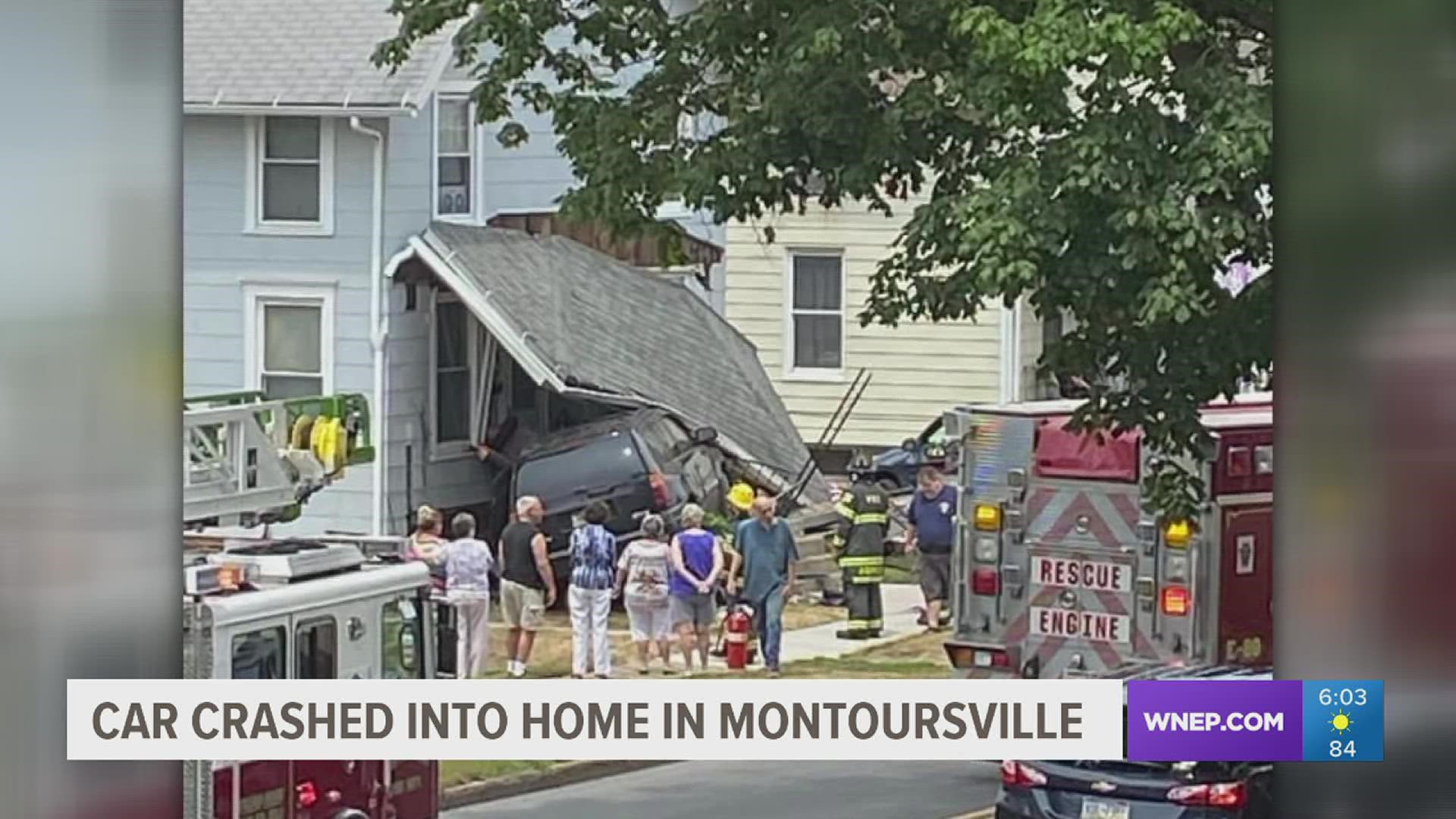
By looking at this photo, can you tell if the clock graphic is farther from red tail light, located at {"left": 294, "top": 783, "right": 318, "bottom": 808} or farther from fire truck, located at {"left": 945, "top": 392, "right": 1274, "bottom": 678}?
Result: red tail light, located at {"left": 294, "top": 783, "right": 318, "bottom": 808}

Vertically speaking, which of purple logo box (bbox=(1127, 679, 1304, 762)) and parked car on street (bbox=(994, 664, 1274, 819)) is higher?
purple logo box (bbox=(1127, 679, 1304, 762))

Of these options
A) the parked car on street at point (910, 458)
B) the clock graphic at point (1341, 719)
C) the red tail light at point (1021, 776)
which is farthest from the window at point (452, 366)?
the clock graphic at point (1341, 719)

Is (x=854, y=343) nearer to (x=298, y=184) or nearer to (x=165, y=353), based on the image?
(x=298, y=184)

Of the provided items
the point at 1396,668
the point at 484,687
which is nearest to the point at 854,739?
the point at 484,687

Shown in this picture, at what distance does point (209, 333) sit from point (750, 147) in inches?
56.6

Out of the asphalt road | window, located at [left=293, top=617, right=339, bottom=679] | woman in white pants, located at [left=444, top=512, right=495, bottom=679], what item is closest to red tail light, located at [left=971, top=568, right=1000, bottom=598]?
the asphalt road

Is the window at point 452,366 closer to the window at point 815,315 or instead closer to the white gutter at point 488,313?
the white gutter at point 488,313

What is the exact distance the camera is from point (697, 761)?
666cm

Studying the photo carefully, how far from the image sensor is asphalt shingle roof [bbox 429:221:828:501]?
23.4 feet

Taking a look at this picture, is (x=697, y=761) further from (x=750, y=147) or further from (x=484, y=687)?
(x=750, y=147)

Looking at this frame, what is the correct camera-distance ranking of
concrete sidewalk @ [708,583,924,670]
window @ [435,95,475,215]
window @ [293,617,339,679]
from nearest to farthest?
concrete sidewalk @ [708,583,924,670] → window @ [435,95,475,215] → window @ [293,617,339,679]

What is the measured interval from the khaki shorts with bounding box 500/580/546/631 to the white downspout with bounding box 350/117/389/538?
1.42ft

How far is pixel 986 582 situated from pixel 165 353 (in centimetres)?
217

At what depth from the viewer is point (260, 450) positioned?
22.8 feet
